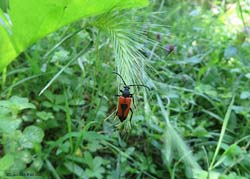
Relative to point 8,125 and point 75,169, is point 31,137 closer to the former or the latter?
point 8,125

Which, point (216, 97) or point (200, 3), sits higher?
point (200, 3)

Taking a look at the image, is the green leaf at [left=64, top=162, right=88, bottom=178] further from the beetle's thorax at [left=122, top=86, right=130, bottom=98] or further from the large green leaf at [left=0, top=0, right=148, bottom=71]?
the large green leaf at [left=0, top=0, right=148, bottom=71]

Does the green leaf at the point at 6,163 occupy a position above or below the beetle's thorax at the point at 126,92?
below

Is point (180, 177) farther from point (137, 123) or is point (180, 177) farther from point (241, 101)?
point (241, 101)

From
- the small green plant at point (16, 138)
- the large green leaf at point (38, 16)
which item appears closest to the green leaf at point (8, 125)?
the small green plant at point (16, 138)

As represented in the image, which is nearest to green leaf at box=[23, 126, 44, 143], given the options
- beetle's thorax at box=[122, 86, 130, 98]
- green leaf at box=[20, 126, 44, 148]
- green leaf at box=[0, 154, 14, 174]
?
green leaf at box=[20, 126, 44, 148]

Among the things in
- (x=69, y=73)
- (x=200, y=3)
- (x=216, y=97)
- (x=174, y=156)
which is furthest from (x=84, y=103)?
(x=200, y=3)

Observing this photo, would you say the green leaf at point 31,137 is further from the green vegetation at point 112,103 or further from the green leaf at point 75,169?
the green leaf at point 75,169
